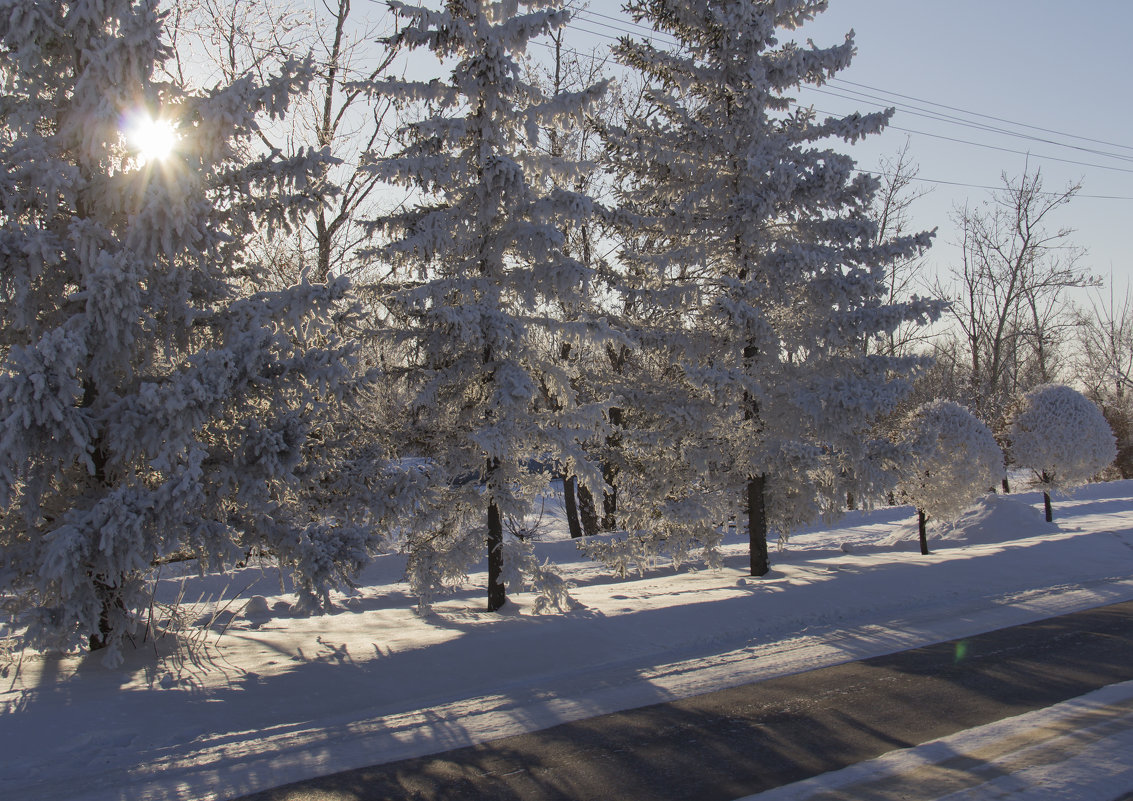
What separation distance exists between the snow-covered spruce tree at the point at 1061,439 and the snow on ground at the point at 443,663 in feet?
18.5

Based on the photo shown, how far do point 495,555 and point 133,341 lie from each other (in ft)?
17.7

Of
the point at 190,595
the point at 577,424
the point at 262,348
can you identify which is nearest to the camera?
the point at 262,348

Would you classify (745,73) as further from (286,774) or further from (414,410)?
(286,774)

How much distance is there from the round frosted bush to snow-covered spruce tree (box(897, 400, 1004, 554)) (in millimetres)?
3824

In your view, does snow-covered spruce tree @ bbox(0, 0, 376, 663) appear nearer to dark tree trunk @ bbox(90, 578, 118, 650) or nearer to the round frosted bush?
dark tree trunk @ bbox(90, 578, 118, 650)

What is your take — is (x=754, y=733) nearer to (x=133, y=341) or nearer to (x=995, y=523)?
(x=133, y=341)

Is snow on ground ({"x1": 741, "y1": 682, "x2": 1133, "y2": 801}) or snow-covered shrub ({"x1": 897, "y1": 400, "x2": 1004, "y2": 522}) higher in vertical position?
snow-covered shrub ({"x1": 897, "y1": 400, "x2": 1004, "y2": 522})

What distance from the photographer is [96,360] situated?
7.05 meters

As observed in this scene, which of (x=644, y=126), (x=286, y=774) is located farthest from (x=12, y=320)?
(x=644, y=126)

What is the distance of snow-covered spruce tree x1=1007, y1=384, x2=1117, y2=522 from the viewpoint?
60.8 ft

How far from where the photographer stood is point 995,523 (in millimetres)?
19016

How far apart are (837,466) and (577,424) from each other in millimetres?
5296

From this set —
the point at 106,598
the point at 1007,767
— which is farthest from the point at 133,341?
the point at 1007,767

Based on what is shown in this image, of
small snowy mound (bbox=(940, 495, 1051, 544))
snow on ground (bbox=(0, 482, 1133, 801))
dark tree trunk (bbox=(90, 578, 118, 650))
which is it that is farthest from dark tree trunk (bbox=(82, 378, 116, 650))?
small snowy mound (bbox=(940, 495, 1051, 544))
